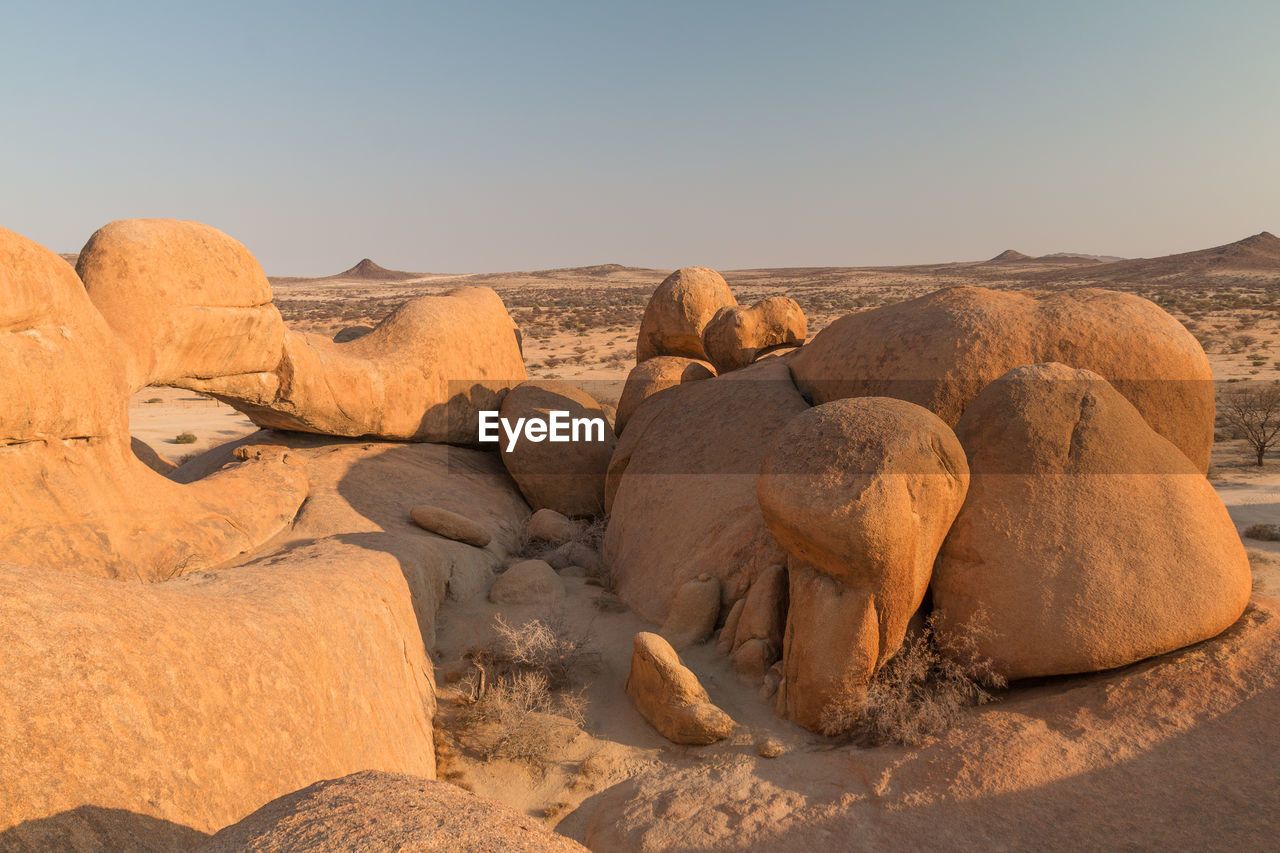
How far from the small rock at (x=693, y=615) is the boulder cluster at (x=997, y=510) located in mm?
97

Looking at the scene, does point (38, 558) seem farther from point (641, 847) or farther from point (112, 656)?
point (641, 847)

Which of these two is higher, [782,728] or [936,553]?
[936,553]

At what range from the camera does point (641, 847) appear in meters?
4.32

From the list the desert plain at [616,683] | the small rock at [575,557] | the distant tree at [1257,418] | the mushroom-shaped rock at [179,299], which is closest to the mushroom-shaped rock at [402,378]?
the desert plain at [616,683]

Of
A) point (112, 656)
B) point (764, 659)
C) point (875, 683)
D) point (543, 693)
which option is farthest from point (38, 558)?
point (875, 683)

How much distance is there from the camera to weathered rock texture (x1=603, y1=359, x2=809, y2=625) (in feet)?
22.1

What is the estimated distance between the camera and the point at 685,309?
10461 millimetres

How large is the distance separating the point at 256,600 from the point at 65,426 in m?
2.73

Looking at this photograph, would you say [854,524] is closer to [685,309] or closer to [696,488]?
[696,488]

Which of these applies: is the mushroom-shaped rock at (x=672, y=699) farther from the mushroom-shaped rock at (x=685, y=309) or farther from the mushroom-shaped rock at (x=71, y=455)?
the mushroom-shaped rock at (x=685, y=309)

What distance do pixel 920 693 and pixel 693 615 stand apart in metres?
1.93

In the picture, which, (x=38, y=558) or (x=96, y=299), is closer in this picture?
(x=38, y=558)

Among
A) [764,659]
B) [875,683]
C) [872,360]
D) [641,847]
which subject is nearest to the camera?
[641,847]

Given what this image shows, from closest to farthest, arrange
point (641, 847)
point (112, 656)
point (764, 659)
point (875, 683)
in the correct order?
point (112, 656)
point (641, 847)
point (875, 683)
point (764, 659)
